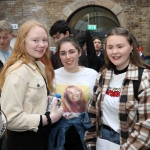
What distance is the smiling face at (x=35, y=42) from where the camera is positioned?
82.7 inches

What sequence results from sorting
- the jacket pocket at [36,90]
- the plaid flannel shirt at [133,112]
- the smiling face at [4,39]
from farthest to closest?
the smiling face at [4,39] < the jacket pocket at [36,90] < the plaid flannel shirt at [133,112]

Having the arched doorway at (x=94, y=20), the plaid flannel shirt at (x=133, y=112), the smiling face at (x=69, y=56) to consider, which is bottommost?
the plaid flannel shirt at (x=133, y=112)

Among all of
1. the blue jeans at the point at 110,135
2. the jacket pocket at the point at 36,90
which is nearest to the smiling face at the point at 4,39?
the jacket pocket at the point at 36,90

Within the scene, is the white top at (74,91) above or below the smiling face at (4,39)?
below

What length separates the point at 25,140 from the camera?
2.06m

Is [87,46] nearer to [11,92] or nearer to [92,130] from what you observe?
[92,130]

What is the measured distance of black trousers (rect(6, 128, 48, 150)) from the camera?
2.05 m

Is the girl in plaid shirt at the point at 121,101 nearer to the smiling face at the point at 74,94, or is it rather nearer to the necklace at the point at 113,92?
the necklace at the point at 113,92

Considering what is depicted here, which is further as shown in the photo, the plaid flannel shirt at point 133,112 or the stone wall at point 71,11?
the stone wall at point 71,11

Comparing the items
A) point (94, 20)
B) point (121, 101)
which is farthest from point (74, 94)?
point (94, 20)

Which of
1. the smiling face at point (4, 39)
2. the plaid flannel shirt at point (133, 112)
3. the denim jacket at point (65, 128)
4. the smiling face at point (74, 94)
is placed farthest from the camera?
the smiling face at point (4, 39)

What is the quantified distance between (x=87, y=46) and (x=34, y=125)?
A: 7.36 feet

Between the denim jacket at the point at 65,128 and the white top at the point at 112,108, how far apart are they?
0.24 meters

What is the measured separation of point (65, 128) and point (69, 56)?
2.31ft
